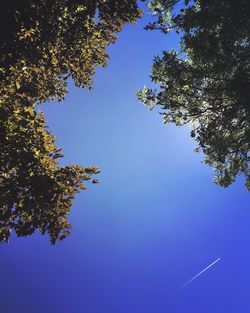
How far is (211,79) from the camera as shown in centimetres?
1797

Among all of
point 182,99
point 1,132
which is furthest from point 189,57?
point 1,132

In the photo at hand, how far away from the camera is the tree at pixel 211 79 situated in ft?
51.7

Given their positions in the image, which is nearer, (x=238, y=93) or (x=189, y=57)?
(x=238, y=93)

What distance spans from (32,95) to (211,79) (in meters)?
9.54

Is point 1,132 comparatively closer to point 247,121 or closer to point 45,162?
point 45,162

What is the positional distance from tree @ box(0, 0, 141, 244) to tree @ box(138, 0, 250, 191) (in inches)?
123

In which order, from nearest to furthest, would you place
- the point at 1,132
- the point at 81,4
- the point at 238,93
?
1. the point at 1,132
2. the point at 81,4
3. the point at 238,93

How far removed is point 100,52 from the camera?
18219 millimetres

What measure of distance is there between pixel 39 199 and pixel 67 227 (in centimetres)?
161

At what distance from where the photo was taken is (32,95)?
1750 cm

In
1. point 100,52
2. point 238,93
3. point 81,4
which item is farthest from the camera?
point 100,52

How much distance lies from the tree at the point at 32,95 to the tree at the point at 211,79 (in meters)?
3.12

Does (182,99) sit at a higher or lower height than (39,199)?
higher

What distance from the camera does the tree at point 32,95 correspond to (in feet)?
40.6
